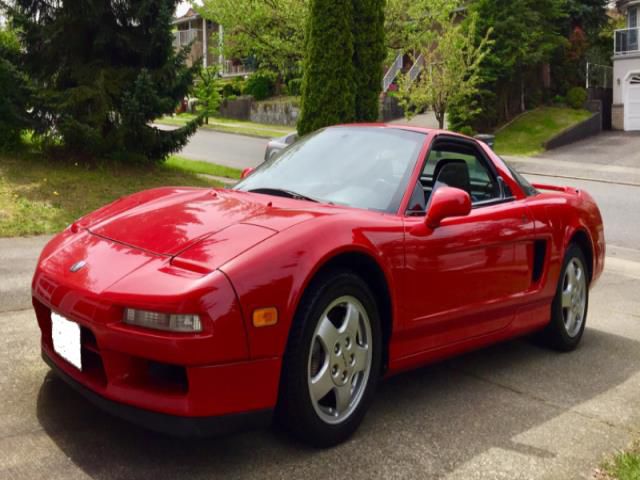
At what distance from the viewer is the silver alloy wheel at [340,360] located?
366cm

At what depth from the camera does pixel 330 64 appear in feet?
55.8

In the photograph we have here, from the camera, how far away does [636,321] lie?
6.90m

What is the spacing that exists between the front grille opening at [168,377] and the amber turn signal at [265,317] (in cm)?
35

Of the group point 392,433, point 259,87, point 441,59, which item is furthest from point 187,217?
point 259,87

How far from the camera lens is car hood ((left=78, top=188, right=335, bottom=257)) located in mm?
3684

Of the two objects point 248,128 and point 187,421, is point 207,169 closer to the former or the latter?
point 187,421

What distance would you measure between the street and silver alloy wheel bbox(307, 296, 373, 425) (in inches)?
7.8

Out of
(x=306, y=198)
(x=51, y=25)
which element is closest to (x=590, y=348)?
(x=306, y=198)

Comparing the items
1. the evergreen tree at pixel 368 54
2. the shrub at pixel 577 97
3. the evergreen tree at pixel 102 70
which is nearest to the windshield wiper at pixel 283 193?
the evergreen tree at pixel 102 70

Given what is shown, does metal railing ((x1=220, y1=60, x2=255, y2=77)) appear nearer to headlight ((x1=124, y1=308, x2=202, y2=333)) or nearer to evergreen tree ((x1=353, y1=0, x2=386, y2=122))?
evergreen tree ((x1=353, y1=0, x2=386, y2=122))

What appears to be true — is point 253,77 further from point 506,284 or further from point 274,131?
point 506,284

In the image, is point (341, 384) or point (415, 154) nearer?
point (341, 384)

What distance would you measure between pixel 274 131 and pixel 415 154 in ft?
110

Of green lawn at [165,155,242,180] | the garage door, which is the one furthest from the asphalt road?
the garage door
